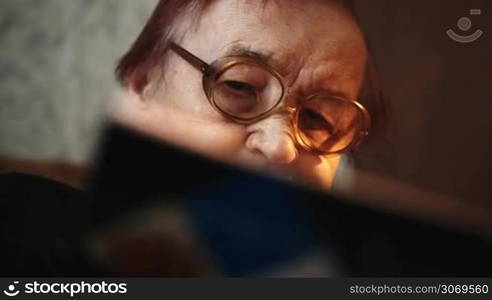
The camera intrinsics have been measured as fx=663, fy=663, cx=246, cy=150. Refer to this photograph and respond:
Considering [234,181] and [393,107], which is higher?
[393,107]

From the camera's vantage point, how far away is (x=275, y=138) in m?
0.86

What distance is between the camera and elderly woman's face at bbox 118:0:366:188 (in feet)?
2.82

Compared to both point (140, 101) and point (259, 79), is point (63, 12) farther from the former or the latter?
point (259, 79)

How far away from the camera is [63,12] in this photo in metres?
0.88

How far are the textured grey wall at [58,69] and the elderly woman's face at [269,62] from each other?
2.5 inches

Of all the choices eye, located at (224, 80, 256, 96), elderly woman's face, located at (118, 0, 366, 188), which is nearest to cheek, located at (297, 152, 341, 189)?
elderly woman's face, located at (118, 0, 366, 188)

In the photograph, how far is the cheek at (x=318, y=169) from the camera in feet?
2.88

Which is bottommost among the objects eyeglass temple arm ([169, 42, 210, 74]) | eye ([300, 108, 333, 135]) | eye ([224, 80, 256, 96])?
eye ([300, 108, 333, 135])

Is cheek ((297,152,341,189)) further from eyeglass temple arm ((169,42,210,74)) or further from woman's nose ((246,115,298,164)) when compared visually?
eyeglass temple arm ((169,42,210,74))

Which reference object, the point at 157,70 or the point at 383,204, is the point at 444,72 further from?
the point at 157,70

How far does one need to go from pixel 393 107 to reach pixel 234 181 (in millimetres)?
238

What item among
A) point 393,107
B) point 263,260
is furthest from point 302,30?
point 263,260

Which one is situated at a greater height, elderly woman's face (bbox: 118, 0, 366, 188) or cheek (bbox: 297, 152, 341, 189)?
elderly woman's face (bbox: 118, 0, 366, 188)

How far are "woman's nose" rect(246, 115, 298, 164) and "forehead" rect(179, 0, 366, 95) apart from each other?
0.06 m
